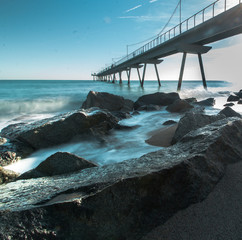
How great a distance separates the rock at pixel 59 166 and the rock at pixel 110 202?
0.43 meters

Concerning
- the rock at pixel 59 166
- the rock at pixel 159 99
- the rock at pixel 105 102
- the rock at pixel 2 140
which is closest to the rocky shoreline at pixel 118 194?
the rock at pixel 59 166

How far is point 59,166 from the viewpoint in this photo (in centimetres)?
228

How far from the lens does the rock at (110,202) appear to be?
113 cm

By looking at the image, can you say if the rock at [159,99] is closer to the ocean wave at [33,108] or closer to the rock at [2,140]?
the ocean wave at [33,108]

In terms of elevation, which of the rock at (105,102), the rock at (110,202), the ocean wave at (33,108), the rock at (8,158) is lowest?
the rock at (8,158)

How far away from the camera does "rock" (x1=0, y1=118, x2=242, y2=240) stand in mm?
1126

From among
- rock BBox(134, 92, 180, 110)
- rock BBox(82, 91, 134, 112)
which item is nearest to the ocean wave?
rock BBox(82, 91, 134, 112)

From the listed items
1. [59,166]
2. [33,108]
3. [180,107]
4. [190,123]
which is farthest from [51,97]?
[59,166]

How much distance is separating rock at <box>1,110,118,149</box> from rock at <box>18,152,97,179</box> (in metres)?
1.97

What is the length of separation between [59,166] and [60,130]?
2.21 metres

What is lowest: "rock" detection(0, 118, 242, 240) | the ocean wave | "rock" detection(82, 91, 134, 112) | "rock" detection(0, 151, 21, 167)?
"rock" detection(0, 151, 21, 167)

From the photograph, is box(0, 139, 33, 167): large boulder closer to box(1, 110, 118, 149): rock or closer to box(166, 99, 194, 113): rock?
box(1, 110, 118, 149): rock

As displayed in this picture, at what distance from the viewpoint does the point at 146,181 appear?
1380 millimetres

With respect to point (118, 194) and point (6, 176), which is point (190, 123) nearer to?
point (118, 194)
